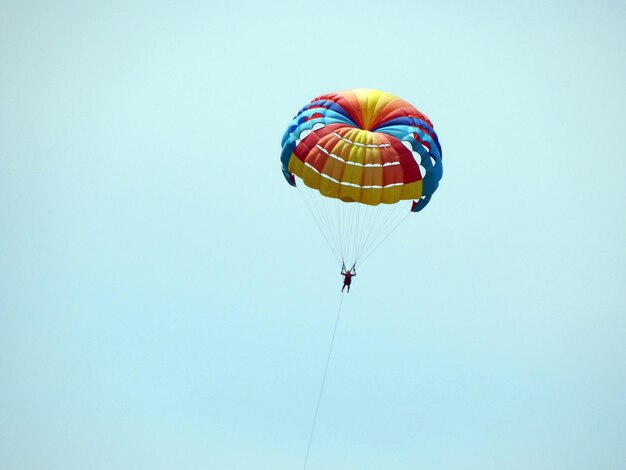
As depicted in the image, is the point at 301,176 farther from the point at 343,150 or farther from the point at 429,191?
the point at 429,191

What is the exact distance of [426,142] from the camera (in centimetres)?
3534

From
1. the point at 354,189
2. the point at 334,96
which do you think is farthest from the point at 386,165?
the point at 334,96

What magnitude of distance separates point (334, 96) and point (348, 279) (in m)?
7.36

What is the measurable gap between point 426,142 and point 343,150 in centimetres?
328

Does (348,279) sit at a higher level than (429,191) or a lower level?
lower

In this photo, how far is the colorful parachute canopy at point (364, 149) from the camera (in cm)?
3484

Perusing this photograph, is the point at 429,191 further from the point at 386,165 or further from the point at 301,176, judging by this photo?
the point at 301,176

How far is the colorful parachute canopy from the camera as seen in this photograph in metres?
34.8

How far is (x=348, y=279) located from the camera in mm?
35438

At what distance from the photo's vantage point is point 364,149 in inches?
1366

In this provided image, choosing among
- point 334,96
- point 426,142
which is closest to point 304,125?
point 334,96

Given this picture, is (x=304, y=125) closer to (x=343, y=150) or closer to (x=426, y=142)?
(x=343, y=150)

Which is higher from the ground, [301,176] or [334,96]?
[334,96]

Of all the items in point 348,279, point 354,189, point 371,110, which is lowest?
point 348,279
